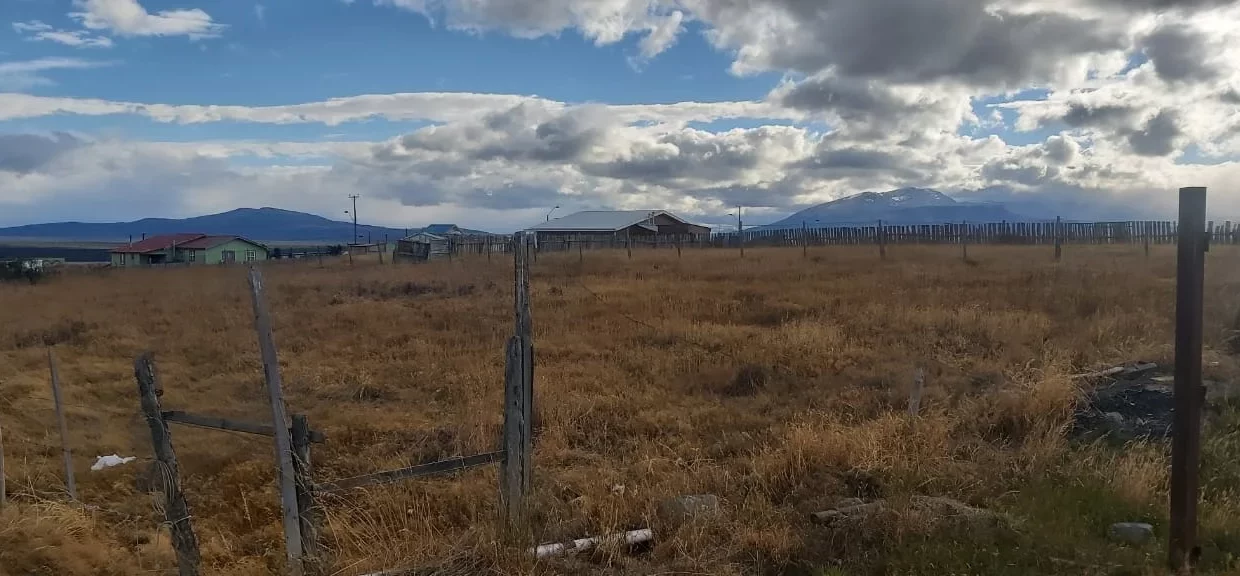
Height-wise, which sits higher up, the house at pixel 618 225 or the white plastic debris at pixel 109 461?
the house at pixel 618 225

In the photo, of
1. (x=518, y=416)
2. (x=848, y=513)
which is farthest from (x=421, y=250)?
(x=848, y=513)

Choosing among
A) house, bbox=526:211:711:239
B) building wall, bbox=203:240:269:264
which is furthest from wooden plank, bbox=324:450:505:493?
building wall, bbox=203:240:269:264

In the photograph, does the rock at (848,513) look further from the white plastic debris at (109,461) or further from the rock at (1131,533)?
the white plastic debris at (109,461)

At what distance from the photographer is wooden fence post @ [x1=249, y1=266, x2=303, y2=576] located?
431cm

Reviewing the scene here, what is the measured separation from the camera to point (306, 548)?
182 inches

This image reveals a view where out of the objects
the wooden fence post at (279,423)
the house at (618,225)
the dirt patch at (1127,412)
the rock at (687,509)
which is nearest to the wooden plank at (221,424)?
the wooden fence post at (279,423)

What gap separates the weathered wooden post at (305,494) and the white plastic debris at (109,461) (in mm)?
4997

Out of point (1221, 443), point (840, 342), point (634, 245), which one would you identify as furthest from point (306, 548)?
point (634, 245)

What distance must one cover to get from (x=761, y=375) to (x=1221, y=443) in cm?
504

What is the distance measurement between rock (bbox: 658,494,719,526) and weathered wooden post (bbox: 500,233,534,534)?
37.5 inches

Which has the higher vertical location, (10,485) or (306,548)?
(306,548)

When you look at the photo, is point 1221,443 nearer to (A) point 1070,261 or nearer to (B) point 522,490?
(B) point 522,490

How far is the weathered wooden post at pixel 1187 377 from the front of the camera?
14.3 ft

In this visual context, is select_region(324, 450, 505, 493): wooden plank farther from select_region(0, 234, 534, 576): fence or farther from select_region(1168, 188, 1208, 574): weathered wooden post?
select_region(1168, 188, 1208, 574): weathered wooden post
